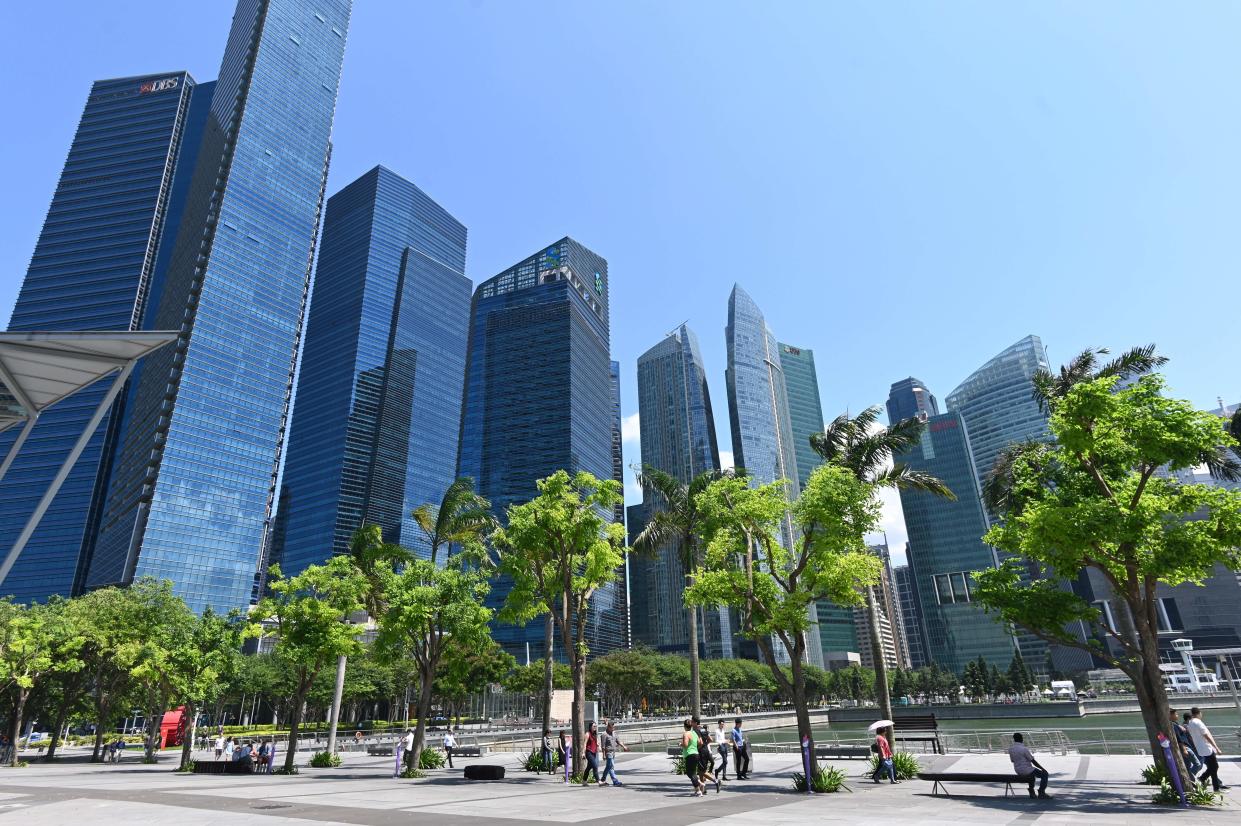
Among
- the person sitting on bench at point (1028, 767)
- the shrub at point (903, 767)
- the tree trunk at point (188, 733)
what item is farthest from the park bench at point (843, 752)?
the tree trunk at point (188, 733)

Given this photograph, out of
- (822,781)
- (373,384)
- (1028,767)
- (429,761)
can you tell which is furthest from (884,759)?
(373,384)

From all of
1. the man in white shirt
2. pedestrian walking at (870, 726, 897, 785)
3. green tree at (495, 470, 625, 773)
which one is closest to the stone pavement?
pedestrian walking at (870, 726, 897, 785)

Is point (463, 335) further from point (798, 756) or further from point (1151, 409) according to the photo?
point (1151, 409)

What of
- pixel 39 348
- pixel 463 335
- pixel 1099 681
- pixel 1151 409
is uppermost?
pixel 463 335

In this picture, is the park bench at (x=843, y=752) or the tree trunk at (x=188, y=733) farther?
the tree trunk at (x=188, y=733)

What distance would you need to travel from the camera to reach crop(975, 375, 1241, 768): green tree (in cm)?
1362

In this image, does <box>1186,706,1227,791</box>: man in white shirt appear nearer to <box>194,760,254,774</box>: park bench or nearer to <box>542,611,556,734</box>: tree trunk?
<box>542,611,556,734</box>: tree trunk

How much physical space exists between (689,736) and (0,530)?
18627 cm

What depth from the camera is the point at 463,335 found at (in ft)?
641

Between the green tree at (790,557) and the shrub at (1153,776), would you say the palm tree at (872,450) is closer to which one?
the green tree at (790,557)

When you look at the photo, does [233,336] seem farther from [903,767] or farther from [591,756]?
[903,767]

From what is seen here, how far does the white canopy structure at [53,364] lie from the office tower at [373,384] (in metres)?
147

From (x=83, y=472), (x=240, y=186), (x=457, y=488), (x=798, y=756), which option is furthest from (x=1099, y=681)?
(x=83, y=472)

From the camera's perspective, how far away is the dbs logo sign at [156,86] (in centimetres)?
19225
